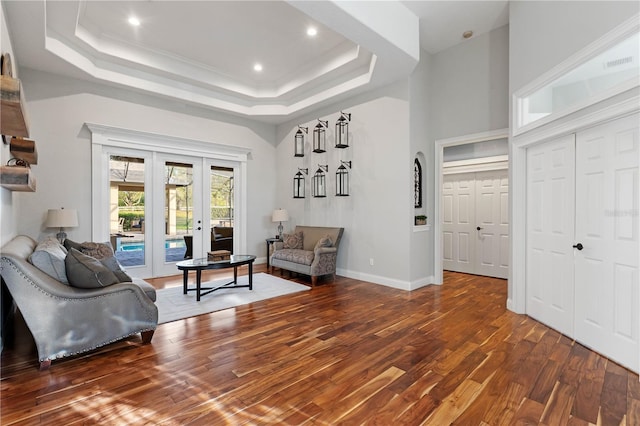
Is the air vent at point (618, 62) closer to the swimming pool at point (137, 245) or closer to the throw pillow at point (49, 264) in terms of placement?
the throw pillow at point (49, 264)

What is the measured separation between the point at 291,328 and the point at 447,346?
1.55 m

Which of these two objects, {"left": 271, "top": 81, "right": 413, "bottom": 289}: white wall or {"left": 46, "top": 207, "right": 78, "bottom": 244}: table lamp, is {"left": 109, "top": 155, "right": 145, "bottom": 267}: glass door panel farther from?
{"left": 271, "top": 81, "right": 413, "bottom": 289}: white wall

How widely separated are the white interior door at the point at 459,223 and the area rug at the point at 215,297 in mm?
3353

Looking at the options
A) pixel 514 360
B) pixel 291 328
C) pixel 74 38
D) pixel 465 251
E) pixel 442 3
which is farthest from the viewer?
pixel 465 251

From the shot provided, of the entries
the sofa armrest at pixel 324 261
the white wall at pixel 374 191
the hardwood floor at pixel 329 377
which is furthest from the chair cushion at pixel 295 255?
the hardwood floor at pixel 329 377

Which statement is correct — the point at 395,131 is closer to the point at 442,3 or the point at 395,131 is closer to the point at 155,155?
the point at 442,3

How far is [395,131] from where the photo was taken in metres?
5.01

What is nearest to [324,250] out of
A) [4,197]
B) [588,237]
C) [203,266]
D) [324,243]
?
[324,243]

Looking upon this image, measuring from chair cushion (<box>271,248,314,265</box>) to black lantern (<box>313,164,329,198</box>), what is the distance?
1.24 metres

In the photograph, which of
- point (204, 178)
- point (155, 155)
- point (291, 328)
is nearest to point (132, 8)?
point (155, 155)

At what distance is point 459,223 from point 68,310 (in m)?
6.28

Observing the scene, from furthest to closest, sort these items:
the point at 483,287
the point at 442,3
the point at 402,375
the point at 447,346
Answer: the point at 483,287, the point at 442,3, the point at 447,346, the point at 402,375

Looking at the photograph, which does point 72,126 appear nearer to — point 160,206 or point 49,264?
point 160,206

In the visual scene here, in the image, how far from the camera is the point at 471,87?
4.82 meters
